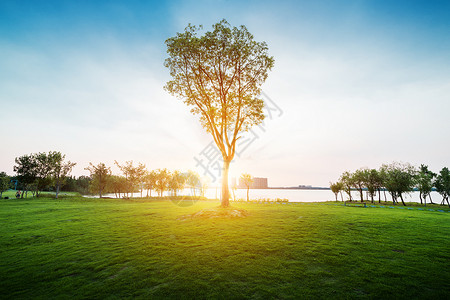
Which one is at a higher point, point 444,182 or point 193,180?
point 444,182

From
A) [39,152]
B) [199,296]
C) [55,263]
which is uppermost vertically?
[39,152]

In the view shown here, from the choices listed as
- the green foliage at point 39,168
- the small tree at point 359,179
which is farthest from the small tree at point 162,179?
the small tree at point 359,179

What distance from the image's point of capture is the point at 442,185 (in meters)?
56.8

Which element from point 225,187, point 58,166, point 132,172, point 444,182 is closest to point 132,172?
point 132,172

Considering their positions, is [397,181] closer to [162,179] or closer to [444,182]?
[444,182]

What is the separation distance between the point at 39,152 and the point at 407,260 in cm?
7592

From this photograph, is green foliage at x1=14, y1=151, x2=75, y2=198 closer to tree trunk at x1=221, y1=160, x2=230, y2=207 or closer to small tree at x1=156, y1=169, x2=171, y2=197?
small tree at x1=156, y1=169, x2=171, y2=197

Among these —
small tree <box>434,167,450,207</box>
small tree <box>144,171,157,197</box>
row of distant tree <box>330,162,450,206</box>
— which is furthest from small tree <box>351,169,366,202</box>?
small tree <box>144,171,157,197</box>

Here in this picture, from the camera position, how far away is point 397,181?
51625 mm

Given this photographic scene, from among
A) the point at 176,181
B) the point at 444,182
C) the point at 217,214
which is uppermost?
the point at 444,182

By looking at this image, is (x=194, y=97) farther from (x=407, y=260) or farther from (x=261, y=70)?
(x=407, y=260)

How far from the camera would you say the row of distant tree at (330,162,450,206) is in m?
51.8

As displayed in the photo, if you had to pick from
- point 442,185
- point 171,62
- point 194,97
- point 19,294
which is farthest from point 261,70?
point 442,185

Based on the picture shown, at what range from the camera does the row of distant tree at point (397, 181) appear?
51812 millimetres
